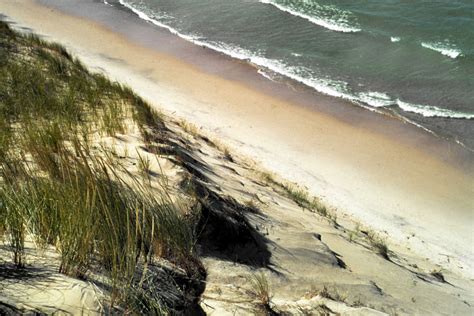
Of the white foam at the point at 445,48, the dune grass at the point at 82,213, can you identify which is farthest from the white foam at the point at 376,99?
the dune grass at the point at 82,213

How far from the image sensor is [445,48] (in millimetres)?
14328

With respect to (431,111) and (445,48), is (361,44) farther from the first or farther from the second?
(431,111)

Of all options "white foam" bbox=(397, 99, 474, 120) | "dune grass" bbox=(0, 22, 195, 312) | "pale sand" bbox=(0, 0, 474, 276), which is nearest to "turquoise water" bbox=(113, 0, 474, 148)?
"white foam" bbox=(397, 99, 474, 120)

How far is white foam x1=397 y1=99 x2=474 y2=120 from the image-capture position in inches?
452

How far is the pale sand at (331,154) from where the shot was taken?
329 inches

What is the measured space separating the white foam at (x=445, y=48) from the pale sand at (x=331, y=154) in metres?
5.12

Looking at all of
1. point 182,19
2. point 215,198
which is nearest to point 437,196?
point 215,198

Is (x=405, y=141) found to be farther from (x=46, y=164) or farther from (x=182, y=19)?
(x=182, y=19)

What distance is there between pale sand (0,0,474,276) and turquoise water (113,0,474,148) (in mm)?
1520

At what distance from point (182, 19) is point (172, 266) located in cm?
1564

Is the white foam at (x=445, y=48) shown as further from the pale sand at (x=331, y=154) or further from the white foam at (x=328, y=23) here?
the pale sand at (x=331, y=154)

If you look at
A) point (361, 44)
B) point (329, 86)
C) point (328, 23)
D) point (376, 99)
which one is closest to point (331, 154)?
point (376, 99)

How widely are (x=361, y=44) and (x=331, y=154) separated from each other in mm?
6361

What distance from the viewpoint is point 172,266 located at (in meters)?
3.24
